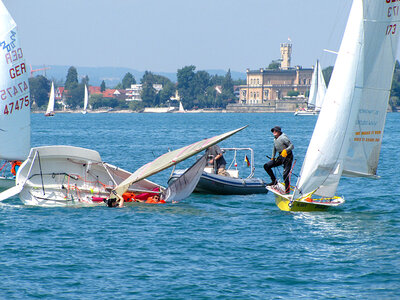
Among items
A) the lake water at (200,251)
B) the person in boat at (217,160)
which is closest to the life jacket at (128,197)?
the lake water at (200,251)

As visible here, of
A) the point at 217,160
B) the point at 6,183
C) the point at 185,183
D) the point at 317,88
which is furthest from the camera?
the point at 317,88

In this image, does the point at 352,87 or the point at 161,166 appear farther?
the point at 161,166

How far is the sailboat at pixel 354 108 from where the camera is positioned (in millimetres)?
19141

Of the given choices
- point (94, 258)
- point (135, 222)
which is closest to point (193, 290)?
point (94, 258)

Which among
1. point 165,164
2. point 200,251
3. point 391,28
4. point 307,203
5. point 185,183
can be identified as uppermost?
point 391,28

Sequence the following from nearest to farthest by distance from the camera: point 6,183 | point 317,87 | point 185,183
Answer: point 185,183
point 6,183
point 317,87

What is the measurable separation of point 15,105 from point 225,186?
7956 millimetres

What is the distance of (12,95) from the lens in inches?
961

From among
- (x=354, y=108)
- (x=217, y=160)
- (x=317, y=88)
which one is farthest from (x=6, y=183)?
(x=317, y=88)

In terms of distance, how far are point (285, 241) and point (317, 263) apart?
2.00 metres

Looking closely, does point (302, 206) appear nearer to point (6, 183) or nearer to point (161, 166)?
point (161, 166)

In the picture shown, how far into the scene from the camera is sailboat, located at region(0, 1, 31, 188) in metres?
24.1

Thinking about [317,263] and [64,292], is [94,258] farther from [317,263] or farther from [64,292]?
[317,263]

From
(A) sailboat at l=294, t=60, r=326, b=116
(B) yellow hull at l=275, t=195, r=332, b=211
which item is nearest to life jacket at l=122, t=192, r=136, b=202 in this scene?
(B) yellow hull at l=275, t=195, r=332, b=211
